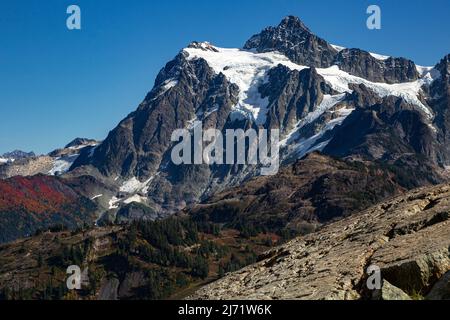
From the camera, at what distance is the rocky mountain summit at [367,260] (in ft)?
68.3

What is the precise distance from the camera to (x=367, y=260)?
24734mm

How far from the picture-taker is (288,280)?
25781 millimetres

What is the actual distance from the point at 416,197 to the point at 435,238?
11544 mm

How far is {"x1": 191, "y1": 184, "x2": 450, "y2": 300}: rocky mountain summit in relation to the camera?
20.8 metres

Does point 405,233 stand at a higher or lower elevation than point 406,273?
higher

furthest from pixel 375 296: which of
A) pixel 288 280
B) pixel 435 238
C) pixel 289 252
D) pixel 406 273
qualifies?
pixel 289 252

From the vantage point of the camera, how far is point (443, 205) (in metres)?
28.6
